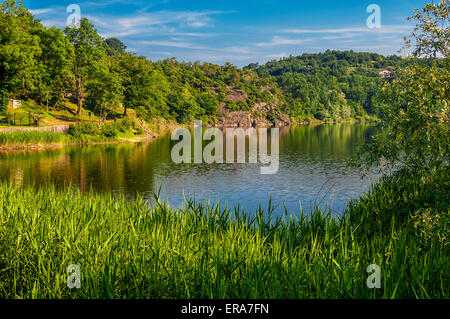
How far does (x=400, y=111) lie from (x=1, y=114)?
55660 mm

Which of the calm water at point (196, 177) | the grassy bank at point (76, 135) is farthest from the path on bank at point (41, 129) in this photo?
the calm water at point (196, 177)

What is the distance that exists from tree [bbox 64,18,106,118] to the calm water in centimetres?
2474

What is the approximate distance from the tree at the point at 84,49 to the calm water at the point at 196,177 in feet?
81.2

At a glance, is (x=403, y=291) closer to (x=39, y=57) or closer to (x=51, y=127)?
(x=51, y=127)

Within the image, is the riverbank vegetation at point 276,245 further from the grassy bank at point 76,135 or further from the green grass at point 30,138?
the grassy bank at point 76,135

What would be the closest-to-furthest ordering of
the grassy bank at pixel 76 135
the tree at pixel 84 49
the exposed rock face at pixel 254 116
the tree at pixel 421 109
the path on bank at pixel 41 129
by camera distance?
the tree at pixel 421 109 < the grassy bank at pixel 76 135 < the path on bank at pixel 41 129 < the tree at pixel 84 49 < the exposed rock face at pixel 254 116

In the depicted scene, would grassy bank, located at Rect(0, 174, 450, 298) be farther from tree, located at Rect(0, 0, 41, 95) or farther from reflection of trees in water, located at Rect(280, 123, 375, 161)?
tree, located at Rect(0, 0, 41, 95)

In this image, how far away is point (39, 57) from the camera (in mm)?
62156

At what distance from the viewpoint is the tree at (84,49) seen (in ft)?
206

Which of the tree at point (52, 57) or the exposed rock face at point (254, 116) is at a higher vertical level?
the tree at point (52, 57)

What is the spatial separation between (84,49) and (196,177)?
44.2 metres

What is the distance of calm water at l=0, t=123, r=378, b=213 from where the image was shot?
23281mm

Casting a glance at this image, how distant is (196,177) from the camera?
3084cm

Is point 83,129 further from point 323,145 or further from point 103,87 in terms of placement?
point 323,145
